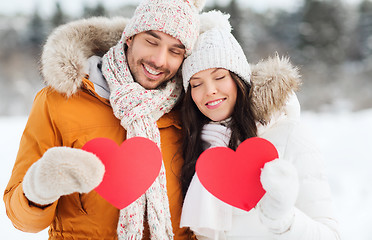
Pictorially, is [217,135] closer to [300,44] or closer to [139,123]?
[139,123]

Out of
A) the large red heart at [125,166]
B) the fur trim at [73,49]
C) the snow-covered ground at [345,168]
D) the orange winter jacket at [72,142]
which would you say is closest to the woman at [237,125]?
the orange winter jacket at [72,142]

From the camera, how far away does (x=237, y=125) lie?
184cm

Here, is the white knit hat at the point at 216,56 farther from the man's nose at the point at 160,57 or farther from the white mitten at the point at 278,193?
the white mitten at the point at 278,193

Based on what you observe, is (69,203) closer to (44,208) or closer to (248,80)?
(44,208)

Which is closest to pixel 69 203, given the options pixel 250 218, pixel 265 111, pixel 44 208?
pixel 44 208

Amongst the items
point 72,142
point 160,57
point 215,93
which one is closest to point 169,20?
point 160,57

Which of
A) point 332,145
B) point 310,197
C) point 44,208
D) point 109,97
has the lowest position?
point 44,208

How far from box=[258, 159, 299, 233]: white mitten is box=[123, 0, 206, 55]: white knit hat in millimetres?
983

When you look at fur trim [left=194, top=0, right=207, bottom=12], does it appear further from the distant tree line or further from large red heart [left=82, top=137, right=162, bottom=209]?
the distant tree line

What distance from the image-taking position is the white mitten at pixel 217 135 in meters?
1.81

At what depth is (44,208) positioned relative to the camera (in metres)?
1.44

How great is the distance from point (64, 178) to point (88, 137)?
1.73 ft

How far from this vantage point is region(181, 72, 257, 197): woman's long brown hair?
180cm

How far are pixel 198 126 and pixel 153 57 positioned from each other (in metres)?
0.51
